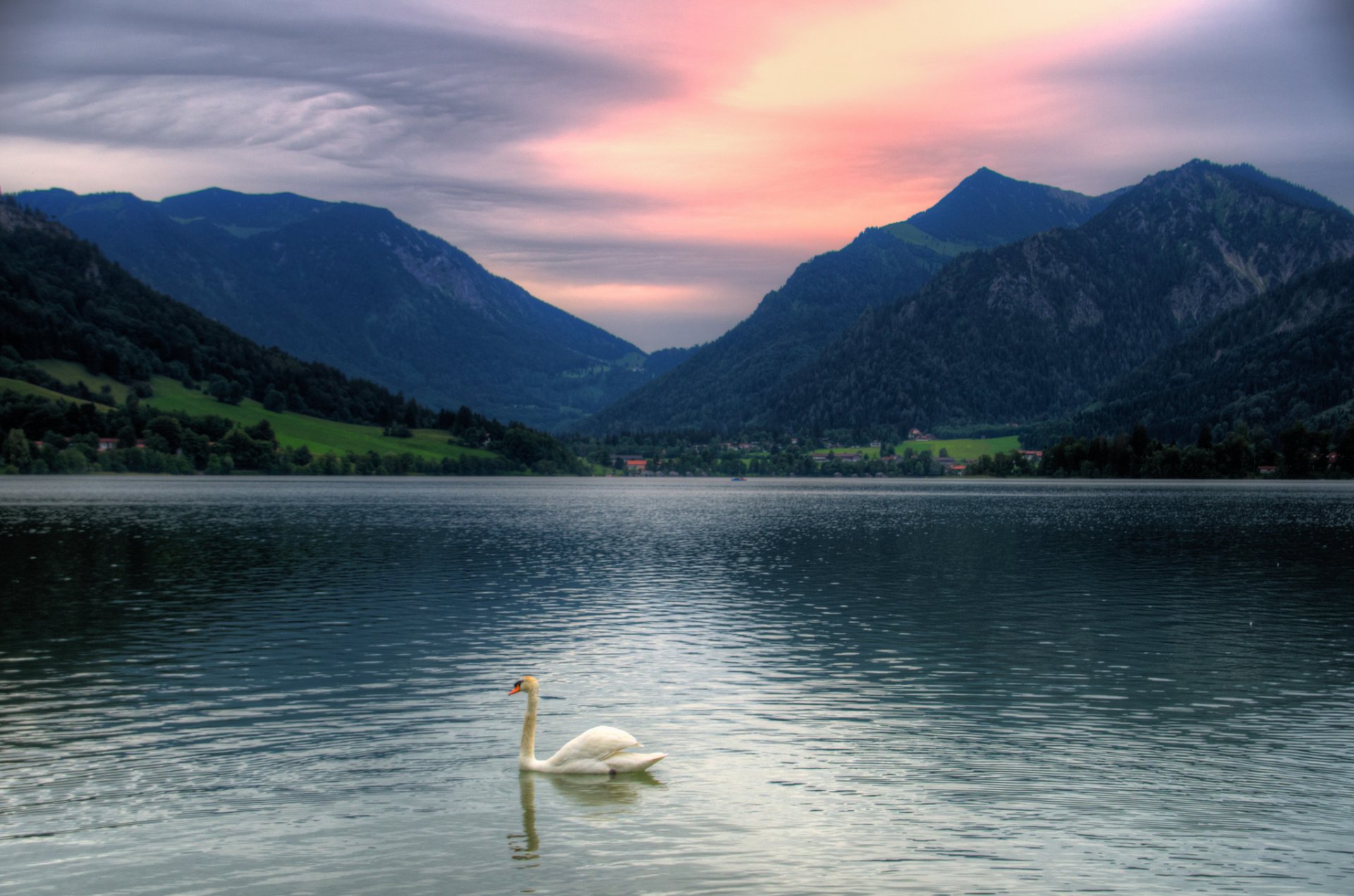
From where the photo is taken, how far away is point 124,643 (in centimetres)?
3847

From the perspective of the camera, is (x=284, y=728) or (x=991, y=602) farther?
(x=991, y=602)

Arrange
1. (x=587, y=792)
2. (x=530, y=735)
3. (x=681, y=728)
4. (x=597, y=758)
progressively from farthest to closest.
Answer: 1. (x=681, y=728)
2. (x=530, y=735)
3. (x=597, y=758)
4. (x=587, y=792)

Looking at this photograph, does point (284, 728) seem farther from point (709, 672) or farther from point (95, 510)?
point (95, 510)

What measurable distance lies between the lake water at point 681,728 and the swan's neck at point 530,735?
0.59m

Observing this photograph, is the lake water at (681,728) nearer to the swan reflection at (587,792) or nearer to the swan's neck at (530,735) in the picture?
the swan reflection at (587,792)

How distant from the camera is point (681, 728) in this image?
27422mm

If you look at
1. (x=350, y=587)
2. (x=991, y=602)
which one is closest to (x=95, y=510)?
(x=350, y=587)

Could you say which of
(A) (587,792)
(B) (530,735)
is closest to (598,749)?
(A) (587,792)

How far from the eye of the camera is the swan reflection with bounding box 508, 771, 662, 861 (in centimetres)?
2028

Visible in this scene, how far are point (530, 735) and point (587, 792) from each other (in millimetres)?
2213

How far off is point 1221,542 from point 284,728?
83666 mm

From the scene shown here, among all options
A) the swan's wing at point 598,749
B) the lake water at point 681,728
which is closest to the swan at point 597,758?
the swan's wing at point 598,749

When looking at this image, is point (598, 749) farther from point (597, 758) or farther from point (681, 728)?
point (681, 728)

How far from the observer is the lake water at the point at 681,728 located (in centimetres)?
1778
